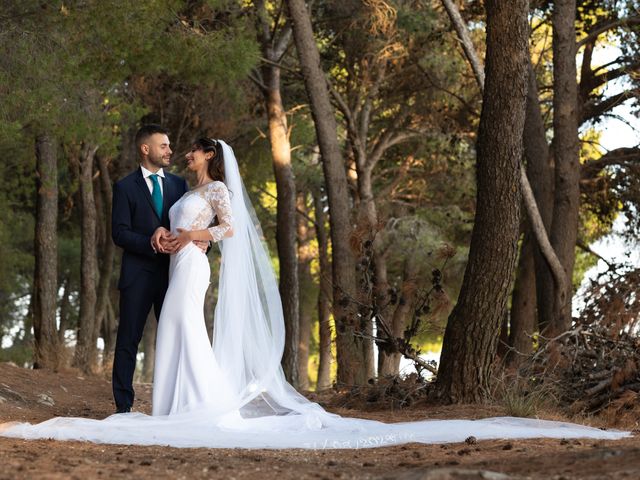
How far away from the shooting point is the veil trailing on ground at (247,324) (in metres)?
8.70

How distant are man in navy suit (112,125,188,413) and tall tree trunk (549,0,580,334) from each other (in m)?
7.76

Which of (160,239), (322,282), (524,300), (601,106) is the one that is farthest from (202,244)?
(322,282)

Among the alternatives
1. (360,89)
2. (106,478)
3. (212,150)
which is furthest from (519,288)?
(106,478)

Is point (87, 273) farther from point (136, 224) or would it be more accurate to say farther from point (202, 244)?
point (202, 244)

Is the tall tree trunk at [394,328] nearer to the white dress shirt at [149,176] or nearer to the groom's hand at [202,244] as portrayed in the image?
the groom's hand at [202,244]

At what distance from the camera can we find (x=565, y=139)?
15.2 m

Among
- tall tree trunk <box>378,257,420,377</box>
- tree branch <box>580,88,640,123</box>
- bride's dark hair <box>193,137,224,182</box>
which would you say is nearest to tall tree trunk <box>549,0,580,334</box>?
tree branch <box>580,88,640,123</box>

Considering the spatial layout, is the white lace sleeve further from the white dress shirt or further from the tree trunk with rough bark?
the tree trunk with rough bark

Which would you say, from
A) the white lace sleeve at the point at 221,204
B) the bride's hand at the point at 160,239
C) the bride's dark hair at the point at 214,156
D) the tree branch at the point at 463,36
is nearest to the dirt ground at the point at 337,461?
the bride's hand at the point at 160,239

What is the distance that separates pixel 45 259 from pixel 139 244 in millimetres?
7745

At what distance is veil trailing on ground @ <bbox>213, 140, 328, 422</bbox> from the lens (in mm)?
8703

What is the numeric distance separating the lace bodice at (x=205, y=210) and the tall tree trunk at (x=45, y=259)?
23.9 feet

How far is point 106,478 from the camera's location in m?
5.41

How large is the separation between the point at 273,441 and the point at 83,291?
10.8m
